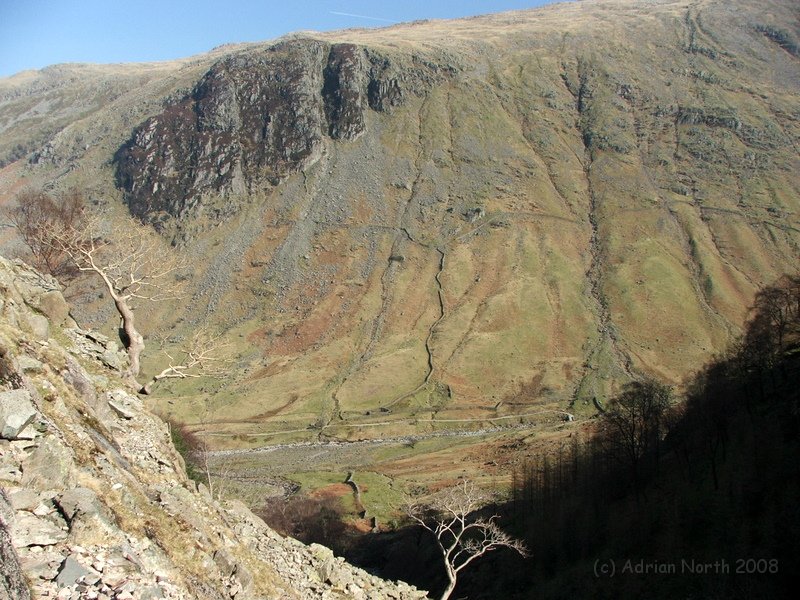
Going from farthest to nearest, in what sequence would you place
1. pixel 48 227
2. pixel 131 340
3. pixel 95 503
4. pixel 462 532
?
1. pixel 462 532
2. pixel 48 227
3. pixel 131 340
4. pixel 95 503

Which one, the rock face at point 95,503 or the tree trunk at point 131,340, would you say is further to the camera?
the tree trunk at point 131,340


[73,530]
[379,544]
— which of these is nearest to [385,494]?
[379,544]

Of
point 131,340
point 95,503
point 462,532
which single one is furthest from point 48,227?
point 462,532

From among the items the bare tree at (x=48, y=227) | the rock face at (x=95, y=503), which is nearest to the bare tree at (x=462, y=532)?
the rock face at (x=95, y=503)

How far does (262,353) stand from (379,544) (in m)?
93.8

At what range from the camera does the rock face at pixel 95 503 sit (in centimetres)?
1112

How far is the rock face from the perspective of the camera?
11.1 m

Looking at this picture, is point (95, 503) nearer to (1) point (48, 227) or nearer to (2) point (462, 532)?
(1) point (48, 227)

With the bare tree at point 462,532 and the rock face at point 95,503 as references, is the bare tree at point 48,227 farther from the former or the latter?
the bare tree at point 462,532

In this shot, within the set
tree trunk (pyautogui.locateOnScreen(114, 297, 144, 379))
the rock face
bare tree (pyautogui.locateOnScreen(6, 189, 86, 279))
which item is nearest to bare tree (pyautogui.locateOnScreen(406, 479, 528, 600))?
the rock face

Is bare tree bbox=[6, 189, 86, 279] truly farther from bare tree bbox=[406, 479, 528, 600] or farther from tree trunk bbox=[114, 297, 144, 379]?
bare tree bbox=[406, 479, 528, 600]

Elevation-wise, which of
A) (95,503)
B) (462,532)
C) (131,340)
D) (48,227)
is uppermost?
(48,227)

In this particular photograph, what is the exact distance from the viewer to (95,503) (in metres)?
12.8

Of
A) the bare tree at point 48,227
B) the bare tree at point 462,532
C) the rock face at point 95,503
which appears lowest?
the bare tree at point 462,532
